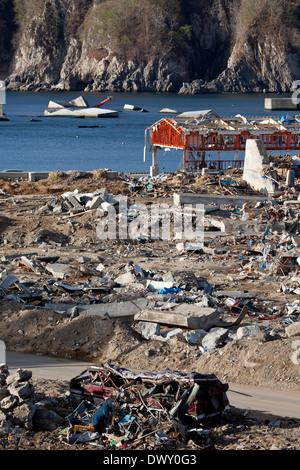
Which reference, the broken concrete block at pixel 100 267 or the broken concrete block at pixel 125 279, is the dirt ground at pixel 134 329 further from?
the broken concrete block at pixel 125 279

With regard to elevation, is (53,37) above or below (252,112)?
above

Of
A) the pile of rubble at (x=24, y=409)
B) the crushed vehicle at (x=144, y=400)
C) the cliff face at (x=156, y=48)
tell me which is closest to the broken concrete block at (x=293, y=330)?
the crushed vehicle at (x=144, y=400)

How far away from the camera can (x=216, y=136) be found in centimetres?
2967

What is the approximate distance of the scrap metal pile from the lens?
23.5 feet

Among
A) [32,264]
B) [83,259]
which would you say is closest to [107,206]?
[83,259]

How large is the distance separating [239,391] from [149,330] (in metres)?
2.25

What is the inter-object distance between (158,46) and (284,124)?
108931 mm

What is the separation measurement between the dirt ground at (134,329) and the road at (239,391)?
0.23 meters

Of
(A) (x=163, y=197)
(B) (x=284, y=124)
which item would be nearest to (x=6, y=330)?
(A) (x=163, y=197)

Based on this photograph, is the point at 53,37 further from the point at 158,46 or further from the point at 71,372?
the point at 71,372

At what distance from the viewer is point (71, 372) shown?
9.76 metres

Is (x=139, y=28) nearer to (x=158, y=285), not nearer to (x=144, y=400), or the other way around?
(x=158, y=285)

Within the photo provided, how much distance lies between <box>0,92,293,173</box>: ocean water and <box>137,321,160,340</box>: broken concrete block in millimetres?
24726

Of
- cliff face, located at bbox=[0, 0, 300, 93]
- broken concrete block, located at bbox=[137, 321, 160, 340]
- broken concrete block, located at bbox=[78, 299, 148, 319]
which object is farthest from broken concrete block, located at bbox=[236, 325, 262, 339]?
cliff face, located at bbox=[0, 0, 300, 93]
